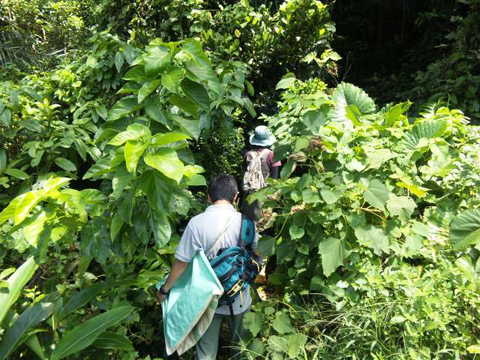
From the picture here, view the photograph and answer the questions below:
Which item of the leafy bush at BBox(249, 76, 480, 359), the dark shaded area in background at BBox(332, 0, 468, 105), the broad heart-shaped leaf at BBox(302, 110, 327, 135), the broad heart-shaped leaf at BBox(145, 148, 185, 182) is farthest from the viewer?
the dark shaded area in background at BBox(332, 0, 468, 105)

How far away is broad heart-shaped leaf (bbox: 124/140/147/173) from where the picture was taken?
1523 mm

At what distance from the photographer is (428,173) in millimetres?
2557

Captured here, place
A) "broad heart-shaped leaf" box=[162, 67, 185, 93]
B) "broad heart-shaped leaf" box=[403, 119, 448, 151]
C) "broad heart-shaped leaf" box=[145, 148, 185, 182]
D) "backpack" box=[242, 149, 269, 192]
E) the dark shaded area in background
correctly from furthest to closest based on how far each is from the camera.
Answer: the dark shaded area in background
"backpack" box=[242, 149, 269, 192]
"broad heart-shaped leaf" box=[403, 119, 448, 151]
"broad heart-shaped leaf" box=[162, 67, 185, 93]
"broad heart-shaped leaf" box=[145, 148, 185, 182]

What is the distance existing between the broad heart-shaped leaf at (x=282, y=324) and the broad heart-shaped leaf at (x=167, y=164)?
45.1 inches

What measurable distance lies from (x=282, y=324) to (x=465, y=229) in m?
1.14

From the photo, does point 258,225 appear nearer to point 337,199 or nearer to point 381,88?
point 337,199

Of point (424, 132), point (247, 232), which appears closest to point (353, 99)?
point (424, 132)

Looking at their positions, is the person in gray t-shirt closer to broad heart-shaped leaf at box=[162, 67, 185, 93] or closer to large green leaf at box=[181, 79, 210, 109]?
large green leaf at box=[181, 79, 210, 109]

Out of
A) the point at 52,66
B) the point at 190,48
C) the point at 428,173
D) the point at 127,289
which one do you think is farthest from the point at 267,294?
the point at 52,66

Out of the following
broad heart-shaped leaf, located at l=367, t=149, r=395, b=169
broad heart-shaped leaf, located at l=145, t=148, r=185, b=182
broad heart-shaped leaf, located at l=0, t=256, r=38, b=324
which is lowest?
broad heart-shaped leaf, located at l=0, t=256, r=38, b=324

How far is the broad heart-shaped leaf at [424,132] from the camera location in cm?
268

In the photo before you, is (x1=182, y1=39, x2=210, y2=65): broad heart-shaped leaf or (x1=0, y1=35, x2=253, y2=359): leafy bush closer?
(x1=0, y1=35, x2=253, y2=359): leafy bush

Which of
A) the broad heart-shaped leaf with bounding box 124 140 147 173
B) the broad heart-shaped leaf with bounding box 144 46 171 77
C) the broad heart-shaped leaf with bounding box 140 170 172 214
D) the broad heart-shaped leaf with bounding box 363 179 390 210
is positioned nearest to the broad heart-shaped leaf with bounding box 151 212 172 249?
the broad heart-shaped leaf with bounding box 140 170 172 214

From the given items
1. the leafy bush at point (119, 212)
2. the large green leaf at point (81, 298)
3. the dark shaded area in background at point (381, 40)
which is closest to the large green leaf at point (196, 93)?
the leafy bush at point (119, 212)
